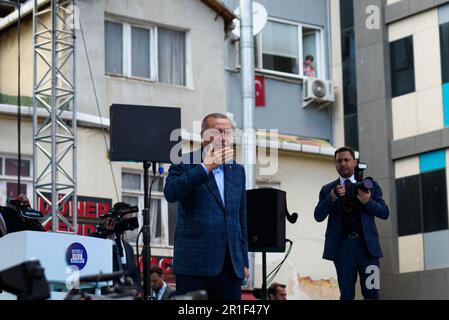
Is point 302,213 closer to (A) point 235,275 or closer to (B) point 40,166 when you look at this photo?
(B) point 40,166

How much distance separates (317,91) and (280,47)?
47.9 inches

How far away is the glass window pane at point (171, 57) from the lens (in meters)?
19.5

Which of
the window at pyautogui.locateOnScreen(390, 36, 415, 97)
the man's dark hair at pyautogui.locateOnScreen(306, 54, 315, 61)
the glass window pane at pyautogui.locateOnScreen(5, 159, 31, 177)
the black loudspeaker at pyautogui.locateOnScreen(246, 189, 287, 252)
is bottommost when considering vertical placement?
the black loudspeaker at pyautogui.locateOnScreen(246, 189, 287, 252)

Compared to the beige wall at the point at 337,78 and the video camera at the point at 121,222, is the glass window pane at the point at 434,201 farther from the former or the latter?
the video camera at the point at 121,222

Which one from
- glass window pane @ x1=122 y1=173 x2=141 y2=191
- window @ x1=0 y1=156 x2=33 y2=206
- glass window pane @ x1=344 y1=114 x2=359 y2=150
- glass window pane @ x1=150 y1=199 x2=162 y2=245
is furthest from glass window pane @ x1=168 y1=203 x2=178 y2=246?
glass window pane @ x1=344 y1=114 x2=359 y2=150

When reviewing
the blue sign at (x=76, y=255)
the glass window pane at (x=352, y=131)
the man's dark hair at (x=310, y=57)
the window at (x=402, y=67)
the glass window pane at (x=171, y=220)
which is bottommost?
the blue sign at (x=76, y=255)

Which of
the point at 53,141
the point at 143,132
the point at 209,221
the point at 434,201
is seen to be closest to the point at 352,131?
the point at 434,201

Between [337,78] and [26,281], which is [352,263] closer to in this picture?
[26,281]

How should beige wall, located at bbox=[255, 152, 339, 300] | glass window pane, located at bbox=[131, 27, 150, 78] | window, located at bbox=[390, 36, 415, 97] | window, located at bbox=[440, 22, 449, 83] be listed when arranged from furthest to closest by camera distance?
1. window, located at bbox=[390, 36, 415, 97]
2. window, located at bbox=[440, 22, 449, 83]
3. beige wall, located at bbox=[255, 152, 339, 300]
4. glass window pane, located at bbox=[131, 27, 150, 78]

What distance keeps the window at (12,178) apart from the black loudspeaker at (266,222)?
7.56m

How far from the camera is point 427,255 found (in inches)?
838

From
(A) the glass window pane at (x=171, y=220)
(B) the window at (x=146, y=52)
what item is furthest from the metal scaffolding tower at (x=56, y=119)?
(A) the glass window pane at (x=171, y=220)

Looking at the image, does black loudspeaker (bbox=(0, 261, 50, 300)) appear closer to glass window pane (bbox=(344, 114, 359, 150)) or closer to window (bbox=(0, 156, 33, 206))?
window (bbox=(0, 156, 33, 206))

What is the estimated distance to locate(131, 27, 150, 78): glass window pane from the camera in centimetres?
1914
